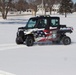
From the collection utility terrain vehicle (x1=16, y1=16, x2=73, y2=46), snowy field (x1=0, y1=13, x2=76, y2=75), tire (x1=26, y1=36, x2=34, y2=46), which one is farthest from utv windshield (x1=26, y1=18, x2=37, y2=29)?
snowy field (x1=0, y1=13, x2=76, y2=75)

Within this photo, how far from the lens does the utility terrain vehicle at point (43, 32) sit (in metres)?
15.0

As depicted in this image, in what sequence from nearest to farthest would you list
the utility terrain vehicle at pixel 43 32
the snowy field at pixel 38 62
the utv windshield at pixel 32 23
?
1. the snowy field at pixel 38 62
2. the utility terrain vehicle at pixel 43 32
3. the utv windshield at pixel 32 23

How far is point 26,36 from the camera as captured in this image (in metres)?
15.0

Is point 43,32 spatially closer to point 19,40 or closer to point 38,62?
point 19,40

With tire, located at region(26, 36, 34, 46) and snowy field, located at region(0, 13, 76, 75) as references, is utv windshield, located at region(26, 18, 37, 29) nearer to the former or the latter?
tire, located at region(26, 36, 34, 46)

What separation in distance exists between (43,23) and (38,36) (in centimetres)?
75

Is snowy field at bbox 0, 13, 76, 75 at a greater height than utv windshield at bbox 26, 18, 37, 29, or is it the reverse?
utv windshield at bbox 26, 18, 37, 29

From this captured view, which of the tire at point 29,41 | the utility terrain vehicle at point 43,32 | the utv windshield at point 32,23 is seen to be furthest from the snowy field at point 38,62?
the utv windshield at point 32,23

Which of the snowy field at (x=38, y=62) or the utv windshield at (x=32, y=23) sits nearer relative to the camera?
the snowy field at (x=38, y=62)

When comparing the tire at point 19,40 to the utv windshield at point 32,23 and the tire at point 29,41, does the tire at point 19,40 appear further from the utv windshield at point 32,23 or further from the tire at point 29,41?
the utv windshield at point 32,23

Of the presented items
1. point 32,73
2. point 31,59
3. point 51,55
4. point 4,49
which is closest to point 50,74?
point 32,73

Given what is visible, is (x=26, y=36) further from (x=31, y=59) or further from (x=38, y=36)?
(x=31, y=59)

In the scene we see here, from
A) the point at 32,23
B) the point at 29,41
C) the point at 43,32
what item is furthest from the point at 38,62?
the point at 32,23

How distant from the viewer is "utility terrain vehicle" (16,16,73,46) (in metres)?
15.0
